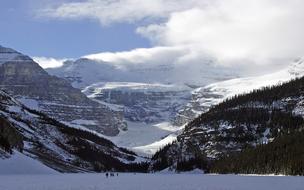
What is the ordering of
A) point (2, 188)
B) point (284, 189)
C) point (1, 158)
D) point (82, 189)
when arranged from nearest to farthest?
1. point (2, 188)
2. point (82, 189)
3. point (284, 189)
4. point (1, 158)

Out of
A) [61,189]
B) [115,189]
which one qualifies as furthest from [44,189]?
[115,189]

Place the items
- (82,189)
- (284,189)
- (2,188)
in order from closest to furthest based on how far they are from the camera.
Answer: (2,188)
(82,189)
(284,189)

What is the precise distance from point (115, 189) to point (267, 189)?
1088 inches

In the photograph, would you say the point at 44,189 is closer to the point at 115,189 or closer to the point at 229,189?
the point at 115,189

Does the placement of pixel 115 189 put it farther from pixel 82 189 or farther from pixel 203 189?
pixel 203 189

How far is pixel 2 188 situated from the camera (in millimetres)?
101625

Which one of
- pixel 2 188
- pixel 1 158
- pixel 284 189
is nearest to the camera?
pixel 2 188

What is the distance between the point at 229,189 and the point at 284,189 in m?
11.0

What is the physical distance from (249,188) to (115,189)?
2502 cm

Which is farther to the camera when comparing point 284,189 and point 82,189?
point 284,189

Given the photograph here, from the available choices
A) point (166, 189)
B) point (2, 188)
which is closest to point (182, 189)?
point (166, 189)

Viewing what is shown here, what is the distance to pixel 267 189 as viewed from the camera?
11694 centimetres

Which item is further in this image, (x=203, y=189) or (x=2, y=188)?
(x=203, y=189)

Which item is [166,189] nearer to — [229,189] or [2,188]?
[229,189]
